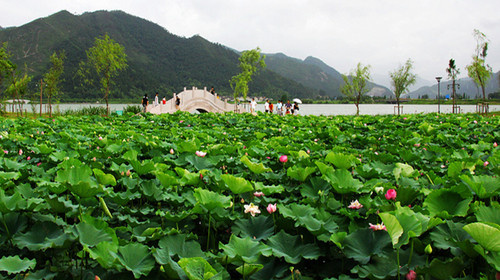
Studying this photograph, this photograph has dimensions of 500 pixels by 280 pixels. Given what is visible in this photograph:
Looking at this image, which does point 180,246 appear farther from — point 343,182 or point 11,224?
point 343,182

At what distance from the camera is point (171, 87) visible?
89.4 m

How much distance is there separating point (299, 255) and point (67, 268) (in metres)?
0.98

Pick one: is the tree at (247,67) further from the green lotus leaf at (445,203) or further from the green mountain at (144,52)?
the green lotus leaf at (445,203)

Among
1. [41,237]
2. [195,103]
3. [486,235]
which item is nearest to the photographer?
[486,235]

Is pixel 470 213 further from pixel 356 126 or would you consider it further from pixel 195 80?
pixel 195 80

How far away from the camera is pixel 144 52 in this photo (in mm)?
114438

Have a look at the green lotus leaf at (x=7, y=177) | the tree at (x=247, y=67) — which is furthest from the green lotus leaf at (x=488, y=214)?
the tree at (x=247, y=67)

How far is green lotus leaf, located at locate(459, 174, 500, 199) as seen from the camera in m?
1.70

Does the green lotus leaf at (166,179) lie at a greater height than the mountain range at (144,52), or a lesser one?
lesser

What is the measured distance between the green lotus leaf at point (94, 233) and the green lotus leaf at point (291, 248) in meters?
0.67

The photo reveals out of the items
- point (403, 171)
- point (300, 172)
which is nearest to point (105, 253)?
point (300, 172)

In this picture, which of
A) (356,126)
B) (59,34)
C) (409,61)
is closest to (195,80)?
(59,34)

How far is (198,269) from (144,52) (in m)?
123

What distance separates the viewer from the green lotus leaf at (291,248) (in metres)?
1.32
